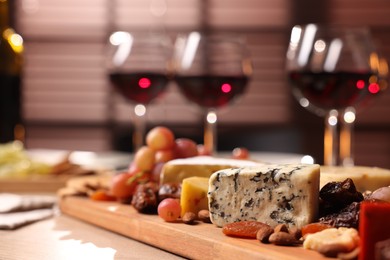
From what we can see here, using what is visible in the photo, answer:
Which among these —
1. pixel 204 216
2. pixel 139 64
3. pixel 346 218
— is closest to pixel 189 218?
pixel 204 216

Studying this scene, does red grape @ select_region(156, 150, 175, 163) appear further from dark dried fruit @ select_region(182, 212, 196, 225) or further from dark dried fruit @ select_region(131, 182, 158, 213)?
dark dried fruit @ select_region(182, 212, 196, 225)

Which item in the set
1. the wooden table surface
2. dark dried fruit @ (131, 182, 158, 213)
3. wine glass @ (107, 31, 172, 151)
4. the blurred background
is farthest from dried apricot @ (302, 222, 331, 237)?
the blurred background

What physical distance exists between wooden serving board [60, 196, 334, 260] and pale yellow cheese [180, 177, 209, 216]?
0.05 m

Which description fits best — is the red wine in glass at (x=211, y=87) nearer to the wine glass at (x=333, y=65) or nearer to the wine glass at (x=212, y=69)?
the wine glass at (x=212, y=69)

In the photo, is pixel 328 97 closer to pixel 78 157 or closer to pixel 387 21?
pixel 78 157

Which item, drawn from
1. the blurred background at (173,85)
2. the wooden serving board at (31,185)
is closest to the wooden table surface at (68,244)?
the wooden serving board at (31,185)

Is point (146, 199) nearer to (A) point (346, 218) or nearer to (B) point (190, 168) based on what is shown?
(B) point (190, 168)

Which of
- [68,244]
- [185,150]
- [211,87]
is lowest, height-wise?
[68,244]

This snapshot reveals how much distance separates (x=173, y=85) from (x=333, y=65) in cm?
422

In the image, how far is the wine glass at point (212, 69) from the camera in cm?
164

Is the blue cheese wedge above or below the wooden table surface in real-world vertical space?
above

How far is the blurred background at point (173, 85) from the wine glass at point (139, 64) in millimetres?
3836

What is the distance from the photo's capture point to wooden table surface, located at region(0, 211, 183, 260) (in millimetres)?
966

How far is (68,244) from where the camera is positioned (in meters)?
1.05
